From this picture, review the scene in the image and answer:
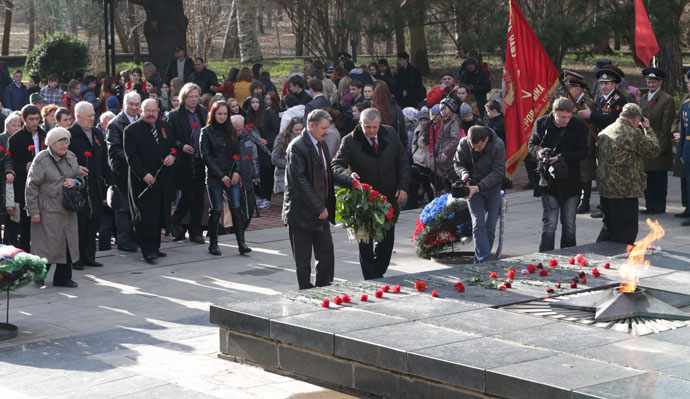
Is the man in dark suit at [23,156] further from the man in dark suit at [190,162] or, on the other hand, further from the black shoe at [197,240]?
the black shoe at [197,240]

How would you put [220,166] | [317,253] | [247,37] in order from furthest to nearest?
[247,37] → [220,166] → [317,253]

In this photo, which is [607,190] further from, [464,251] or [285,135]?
[285,135]

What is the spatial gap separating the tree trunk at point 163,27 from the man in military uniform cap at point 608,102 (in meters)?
14.3

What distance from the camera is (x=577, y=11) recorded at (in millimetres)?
20250

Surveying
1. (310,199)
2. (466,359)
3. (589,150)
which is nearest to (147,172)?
(310,199)

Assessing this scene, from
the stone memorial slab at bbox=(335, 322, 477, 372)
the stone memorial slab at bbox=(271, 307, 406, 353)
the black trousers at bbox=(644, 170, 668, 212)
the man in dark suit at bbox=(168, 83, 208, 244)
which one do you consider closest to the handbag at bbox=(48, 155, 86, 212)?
the man in dark suit at bbox=(168, 83, 208, 244)

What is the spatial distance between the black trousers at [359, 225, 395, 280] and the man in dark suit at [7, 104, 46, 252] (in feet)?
12.8

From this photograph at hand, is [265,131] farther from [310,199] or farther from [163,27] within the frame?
[163,27]

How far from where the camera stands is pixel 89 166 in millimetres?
11930

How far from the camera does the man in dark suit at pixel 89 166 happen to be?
11.8 meters

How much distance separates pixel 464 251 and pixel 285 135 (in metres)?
3.87

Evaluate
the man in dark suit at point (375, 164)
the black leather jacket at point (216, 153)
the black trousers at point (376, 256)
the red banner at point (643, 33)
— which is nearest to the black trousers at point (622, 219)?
the man in dark suit at point (375, 164)

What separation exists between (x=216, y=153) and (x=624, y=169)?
15.5 feet

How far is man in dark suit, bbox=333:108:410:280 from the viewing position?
33.7 ft
